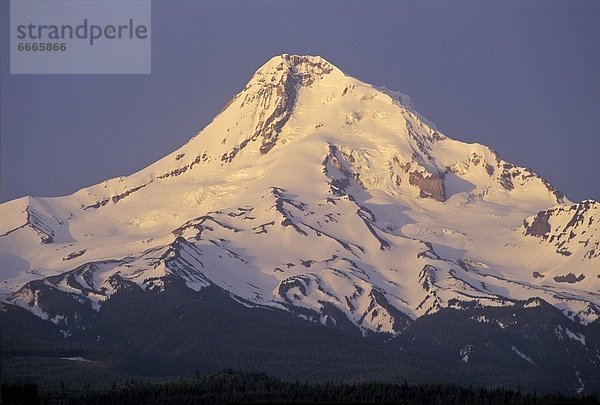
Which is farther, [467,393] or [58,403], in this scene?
[467,393]

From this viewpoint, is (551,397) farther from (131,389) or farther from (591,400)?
(131,389)

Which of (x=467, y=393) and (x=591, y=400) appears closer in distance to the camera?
(x=591, y=400)

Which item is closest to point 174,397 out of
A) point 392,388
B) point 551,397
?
point 392,388

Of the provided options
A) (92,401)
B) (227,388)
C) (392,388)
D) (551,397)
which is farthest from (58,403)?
(551,397)

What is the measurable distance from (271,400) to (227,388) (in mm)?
14205

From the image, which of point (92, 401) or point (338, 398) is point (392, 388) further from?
point (92, 401)

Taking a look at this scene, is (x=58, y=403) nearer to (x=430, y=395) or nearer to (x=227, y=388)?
(x=227, y=388)

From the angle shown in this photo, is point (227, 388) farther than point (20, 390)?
Yes

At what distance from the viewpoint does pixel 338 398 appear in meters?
183

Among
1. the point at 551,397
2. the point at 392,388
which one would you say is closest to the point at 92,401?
the point at 392,388

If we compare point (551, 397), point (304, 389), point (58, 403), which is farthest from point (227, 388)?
point (551, 397)

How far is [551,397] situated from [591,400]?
10984 mm

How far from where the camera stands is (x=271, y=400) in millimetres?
180375

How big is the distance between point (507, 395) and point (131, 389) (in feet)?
139
